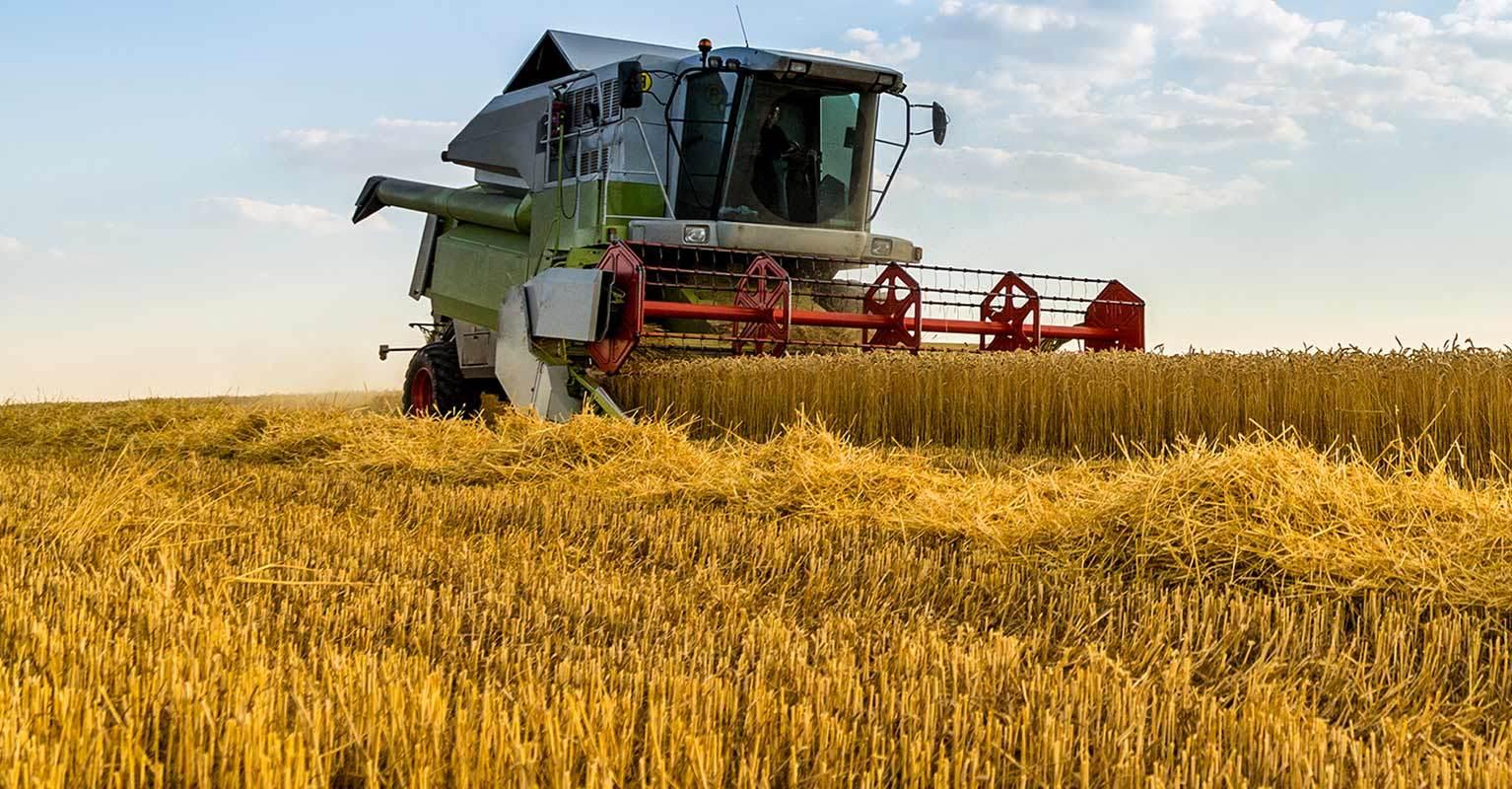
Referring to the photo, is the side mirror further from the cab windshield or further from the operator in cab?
the operator in cab

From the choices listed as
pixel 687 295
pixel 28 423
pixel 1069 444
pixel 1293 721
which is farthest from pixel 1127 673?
pixel 28 423

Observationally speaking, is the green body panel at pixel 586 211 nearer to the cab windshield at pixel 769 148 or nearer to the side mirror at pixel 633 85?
the cab windshield at pixel 769 148

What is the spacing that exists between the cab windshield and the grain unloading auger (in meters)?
0.01

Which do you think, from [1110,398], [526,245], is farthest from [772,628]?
[526,245]

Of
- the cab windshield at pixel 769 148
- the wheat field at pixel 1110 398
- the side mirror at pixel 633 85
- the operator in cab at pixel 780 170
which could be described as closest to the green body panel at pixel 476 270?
the cab windshield at pixel 769 148

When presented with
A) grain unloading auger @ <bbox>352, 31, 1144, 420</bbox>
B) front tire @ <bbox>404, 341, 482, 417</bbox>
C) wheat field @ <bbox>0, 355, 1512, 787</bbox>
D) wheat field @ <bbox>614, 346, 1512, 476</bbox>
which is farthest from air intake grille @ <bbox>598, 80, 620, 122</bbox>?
wheat field @ <bbox>0, 355, 1512, 787</bbox>

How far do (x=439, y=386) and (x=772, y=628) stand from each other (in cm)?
939

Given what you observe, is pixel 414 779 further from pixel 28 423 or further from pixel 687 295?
pixel 28 423

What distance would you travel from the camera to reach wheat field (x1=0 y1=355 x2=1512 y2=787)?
2266mm

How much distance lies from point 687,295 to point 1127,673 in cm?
812

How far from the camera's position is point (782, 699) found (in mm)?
2535

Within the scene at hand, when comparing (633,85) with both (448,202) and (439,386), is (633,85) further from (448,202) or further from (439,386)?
Answer: (448,202)

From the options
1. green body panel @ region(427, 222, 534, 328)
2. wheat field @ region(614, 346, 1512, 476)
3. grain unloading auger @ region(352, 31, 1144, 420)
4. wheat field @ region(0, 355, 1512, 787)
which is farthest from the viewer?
green body panel @ region(427, 222, 534, 328)

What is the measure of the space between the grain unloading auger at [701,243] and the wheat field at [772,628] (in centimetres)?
357
